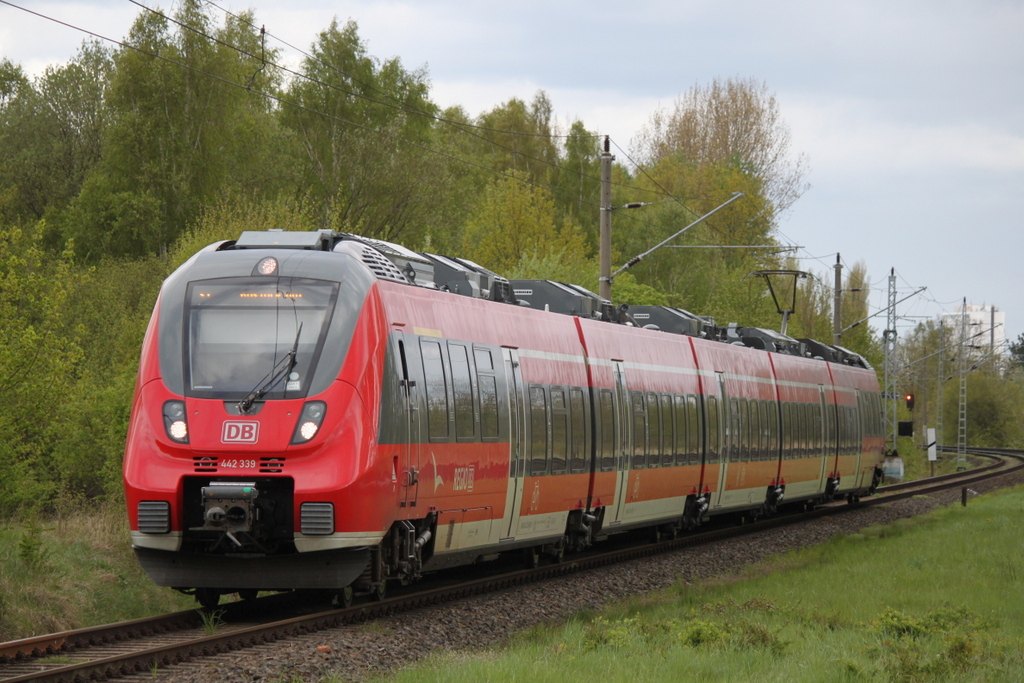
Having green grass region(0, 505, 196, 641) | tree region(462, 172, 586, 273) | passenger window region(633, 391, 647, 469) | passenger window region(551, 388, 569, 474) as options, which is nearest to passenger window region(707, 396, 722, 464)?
passenger window region(633, 391, 647, 469)

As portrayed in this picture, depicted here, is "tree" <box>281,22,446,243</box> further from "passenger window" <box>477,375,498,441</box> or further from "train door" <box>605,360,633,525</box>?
"passenger window" <box>477,375,498,441</box>

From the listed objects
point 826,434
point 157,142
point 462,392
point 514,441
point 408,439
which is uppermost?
point 157,142

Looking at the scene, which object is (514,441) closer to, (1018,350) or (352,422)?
(352,422)

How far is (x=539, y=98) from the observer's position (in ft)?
269

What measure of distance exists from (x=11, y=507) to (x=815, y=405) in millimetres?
19115

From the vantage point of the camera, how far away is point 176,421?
11.3m

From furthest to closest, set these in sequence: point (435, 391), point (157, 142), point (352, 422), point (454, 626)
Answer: point (157, 142) → point (435, 391) → point (454, 626) → point (352, 422)

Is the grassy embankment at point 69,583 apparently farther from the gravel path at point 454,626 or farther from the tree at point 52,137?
the tree at point 52,137

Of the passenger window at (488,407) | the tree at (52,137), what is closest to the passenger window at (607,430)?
the passenger window at (488,407)

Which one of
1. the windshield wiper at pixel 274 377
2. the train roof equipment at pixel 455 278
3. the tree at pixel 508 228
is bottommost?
the windshield wiper at pixel 274 377

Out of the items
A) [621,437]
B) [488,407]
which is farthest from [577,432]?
[488,407]

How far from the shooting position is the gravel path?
31.1 ft

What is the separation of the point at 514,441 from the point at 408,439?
2.95 meters

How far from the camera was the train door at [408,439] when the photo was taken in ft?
39.8
